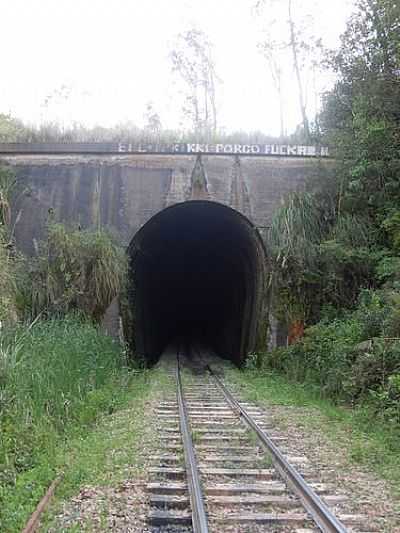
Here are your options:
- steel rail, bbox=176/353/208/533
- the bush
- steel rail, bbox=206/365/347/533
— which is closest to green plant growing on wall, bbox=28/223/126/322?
the bush

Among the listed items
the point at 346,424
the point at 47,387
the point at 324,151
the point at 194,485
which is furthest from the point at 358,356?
the point at 324,151

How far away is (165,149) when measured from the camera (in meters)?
14.3

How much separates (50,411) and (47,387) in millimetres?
279

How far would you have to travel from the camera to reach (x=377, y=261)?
491 inches

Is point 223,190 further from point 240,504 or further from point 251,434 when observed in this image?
point 240,504

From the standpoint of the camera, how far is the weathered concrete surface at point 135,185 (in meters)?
14.2

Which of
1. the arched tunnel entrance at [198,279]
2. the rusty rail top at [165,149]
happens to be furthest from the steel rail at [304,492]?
the rusty rail top at [165,149]

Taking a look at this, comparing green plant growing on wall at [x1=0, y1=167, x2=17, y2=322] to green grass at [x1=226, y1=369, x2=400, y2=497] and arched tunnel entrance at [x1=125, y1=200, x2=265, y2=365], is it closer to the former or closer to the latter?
arched tunnel entrance at [x1=125, y1=200, x2=265, y2=365]

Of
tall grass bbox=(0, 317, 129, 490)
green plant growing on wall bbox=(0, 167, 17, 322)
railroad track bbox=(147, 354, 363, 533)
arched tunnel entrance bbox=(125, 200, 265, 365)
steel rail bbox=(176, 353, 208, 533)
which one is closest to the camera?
steel rail bbox=(176, 353, 208, 533)

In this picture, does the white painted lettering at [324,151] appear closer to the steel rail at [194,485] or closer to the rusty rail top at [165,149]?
the rusty rail top at [165,149]

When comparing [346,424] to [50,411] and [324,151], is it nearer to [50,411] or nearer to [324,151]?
[50,411]

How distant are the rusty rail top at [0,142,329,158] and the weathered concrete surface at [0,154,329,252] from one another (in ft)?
0.41

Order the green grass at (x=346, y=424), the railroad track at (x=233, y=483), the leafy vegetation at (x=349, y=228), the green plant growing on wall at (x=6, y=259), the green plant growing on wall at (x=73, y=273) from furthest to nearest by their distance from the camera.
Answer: the green plant growing on wall at (x=73, y=273) → the leafy vegetation at (x=349, y=228) → the green plant growing on wall at (x=6, y=259) → the green grass at (x=346, y=424) → the railroad track at (x=233, y=483)

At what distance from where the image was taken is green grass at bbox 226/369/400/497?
19.7 ft
